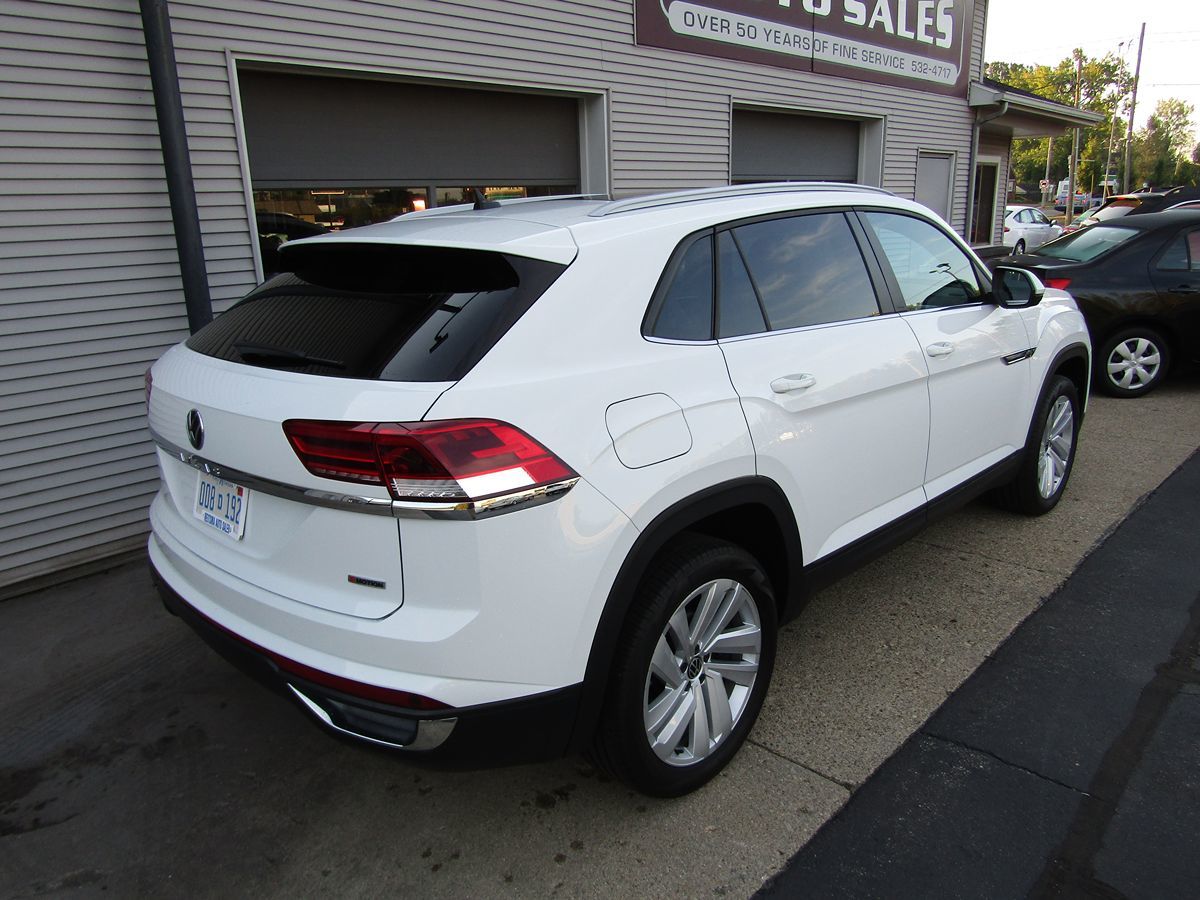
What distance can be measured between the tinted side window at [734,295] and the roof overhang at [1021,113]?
11.3 m

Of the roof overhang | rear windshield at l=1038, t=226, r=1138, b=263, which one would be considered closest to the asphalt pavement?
rear windshield at l=1038, t=226, r=1138, b=263

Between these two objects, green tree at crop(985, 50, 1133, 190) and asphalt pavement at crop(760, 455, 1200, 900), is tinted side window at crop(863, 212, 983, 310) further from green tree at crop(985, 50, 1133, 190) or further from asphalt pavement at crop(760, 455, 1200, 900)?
green tree at crop(985, 50, 1133, 190)

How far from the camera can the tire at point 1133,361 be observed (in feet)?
24.6

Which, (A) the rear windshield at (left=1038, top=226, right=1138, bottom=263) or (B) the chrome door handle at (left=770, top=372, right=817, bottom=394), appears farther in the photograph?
(A) the rear windshield at (left=1038, top=226, right=1138, bottom=263)

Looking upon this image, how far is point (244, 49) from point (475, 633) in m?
4.39

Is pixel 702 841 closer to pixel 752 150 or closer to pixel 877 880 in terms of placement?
pixel 877 880

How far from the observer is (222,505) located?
234 cm

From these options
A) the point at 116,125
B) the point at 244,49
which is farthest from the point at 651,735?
the point at 244,49

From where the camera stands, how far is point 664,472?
2.26 metres

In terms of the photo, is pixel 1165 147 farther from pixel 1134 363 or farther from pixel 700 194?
pixel 700 194

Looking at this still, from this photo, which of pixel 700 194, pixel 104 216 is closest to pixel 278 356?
pixel 700 194

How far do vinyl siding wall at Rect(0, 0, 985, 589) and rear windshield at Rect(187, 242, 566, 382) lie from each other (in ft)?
7.97

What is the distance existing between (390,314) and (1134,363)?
299 inches

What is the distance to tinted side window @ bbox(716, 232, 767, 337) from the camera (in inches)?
105
